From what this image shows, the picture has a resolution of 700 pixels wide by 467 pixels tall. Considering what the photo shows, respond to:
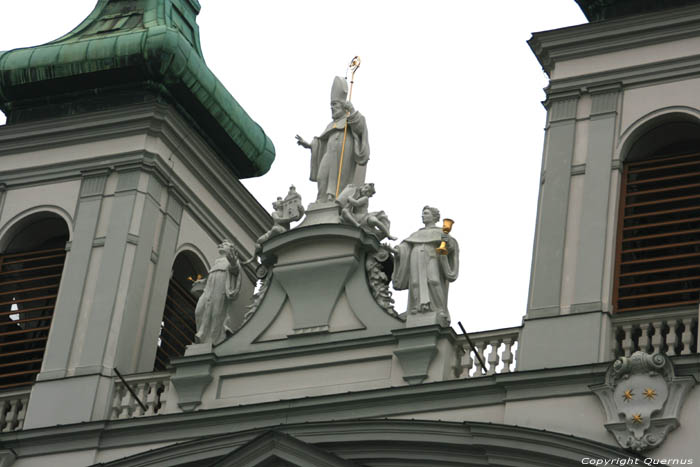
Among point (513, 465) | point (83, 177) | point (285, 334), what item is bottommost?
point (513, 465)

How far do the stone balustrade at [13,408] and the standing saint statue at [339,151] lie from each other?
11.2 feet

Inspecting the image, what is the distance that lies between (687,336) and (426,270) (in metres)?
2.60

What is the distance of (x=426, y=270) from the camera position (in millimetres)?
18625

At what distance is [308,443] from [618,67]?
4.52 m

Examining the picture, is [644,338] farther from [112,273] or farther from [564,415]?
[112,273]

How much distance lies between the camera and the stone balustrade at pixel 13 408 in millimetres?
19969

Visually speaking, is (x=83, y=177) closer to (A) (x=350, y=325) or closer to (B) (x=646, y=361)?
(A) (x=350, y=325)

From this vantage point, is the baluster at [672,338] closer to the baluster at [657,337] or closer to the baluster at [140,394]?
the baluster at [657,337]

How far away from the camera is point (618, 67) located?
19141 mm

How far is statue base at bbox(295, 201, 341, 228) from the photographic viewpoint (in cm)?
1959

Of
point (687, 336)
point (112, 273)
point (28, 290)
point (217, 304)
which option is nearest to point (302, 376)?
point (217, 304)

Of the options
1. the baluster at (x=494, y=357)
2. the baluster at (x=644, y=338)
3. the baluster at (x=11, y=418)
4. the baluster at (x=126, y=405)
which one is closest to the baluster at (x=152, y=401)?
the baluster at (x=126, y=405)

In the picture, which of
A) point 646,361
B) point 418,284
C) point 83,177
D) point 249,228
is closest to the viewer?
point 646,361

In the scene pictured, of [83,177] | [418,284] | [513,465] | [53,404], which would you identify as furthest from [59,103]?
[513,465]
